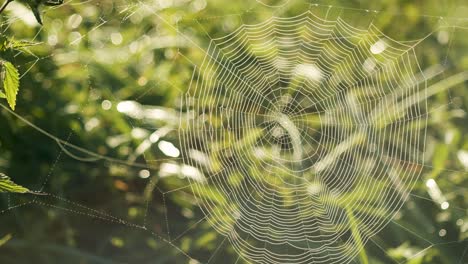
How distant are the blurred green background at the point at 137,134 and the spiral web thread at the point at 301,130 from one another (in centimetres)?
7

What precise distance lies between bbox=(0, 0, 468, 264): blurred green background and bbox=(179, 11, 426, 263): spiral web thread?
0.23ft

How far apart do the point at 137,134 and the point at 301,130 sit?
616mm

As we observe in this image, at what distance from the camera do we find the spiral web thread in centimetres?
217

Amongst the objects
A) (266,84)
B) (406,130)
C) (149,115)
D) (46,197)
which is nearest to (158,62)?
(149,115)

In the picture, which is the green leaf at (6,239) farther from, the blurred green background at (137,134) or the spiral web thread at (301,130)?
the spiral web thread at (301,130)

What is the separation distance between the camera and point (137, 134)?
7.43 ft

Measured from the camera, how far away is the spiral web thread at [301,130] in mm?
2166

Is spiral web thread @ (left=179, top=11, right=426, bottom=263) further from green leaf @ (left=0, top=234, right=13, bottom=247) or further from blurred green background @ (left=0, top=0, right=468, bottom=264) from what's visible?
green leaf @ (left=0, top=234, right=13, bottom=247)

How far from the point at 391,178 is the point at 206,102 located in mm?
702

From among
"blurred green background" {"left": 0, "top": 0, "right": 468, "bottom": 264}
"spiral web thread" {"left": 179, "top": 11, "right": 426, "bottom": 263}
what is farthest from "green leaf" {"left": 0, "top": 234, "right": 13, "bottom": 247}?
"spiral web thread" {"left": 179, "top": 11, "right": 426, "bottom": 263}

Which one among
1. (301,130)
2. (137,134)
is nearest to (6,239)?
(137,134)

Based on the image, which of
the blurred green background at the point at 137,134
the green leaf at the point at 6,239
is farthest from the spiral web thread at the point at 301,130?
the green leaf at the point at 6,239

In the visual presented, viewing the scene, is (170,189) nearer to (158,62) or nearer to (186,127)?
(186,127)

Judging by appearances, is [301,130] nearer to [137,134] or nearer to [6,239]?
[137,134]
